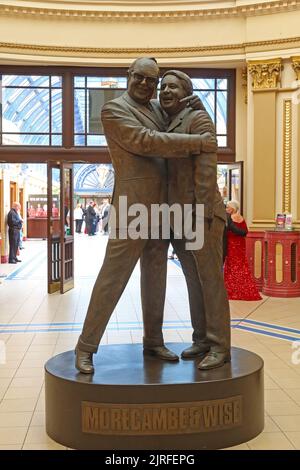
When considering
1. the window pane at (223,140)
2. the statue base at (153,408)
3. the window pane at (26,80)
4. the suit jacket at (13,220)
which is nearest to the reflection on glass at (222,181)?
the window pane at (223,140)

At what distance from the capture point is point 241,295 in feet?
27.6

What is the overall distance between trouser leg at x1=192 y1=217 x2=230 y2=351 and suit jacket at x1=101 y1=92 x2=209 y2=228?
348 mm

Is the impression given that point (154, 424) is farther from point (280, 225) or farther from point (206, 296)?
point (280, 225)

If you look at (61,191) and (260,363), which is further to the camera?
(61,191)

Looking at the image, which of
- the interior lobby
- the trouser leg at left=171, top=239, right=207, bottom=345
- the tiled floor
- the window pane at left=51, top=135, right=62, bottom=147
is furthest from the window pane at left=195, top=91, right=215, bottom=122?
the trouser leg at left=171, top=239, right=207, bottom=345

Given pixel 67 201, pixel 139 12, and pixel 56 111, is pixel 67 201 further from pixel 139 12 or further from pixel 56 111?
pixel 139 12

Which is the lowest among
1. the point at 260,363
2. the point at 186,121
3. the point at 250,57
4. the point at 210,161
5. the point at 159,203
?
the point at 260,363

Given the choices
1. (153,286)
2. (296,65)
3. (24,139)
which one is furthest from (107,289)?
(24,139)

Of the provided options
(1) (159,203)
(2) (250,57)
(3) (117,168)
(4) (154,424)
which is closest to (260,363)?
(4) (154,424)

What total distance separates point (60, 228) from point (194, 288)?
6059 millimetres

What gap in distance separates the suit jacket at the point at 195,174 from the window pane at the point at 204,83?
735 centimetres

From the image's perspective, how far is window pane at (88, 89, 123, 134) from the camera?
410 inches

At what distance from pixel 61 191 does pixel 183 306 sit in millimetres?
2755

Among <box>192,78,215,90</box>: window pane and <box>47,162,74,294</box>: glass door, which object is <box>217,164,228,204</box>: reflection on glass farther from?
<box>47,162,74,294</box>: glass door
